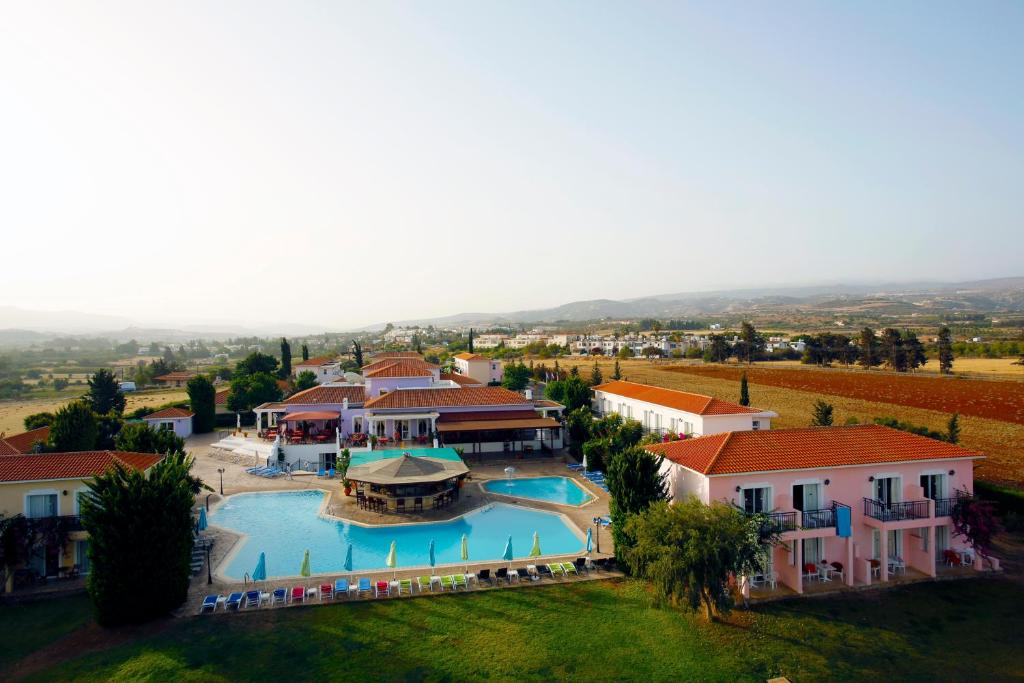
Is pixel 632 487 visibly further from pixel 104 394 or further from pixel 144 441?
pixel 104 394

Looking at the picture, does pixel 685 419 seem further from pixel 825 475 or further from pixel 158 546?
pixel 158 546

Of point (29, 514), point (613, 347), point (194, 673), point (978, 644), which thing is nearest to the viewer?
point (194, 673)

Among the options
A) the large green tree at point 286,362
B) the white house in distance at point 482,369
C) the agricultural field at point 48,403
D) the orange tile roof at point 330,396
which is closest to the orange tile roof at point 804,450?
the orange tile roof at point 330,396

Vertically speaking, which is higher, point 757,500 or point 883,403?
point 757,500

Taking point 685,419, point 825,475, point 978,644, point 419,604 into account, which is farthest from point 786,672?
point 685,419

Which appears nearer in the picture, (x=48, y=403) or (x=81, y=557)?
(x=81, y=557)

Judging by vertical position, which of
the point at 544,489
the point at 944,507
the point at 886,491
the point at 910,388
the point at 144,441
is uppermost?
the point at 144,441

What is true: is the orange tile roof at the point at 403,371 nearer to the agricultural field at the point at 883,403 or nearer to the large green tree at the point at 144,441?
the large green tree at the point at 144,441

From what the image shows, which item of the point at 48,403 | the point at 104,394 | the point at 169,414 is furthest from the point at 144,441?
the point at 48,403
